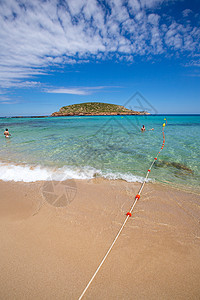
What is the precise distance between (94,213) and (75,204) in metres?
0.72

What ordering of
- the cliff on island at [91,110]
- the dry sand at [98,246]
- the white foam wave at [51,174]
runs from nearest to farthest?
the dry sand at [98,246], the white foam wave at [51,174], the cliff on island at [91,110]

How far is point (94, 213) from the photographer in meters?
3.85

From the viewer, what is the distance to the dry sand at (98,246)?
7.29 ft

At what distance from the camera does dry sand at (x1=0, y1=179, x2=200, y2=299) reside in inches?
87.5

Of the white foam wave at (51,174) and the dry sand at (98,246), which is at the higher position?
the white foam wave at (51,174)

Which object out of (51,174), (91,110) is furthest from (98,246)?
(91,110)

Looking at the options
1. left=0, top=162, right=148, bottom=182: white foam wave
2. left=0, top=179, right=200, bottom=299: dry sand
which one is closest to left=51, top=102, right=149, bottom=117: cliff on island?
left=0, top=162, right=148, bottom=182: white foam wave

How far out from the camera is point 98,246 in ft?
9.51

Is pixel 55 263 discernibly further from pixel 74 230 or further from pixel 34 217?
pixel 34 217

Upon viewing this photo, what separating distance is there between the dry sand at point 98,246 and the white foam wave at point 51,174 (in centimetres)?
126

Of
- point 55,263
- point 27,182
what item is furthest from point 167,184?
point 27,182

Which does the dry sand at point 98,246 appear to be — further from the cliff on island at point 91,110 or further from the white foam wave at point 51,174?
the cliff on island at point 91,110

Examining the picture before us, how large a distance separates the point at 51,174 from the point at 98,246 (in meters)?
4.29

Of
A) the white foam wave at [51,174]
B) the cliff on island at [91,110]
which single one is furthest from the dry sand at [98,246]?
the cliff on island at [91,110]
